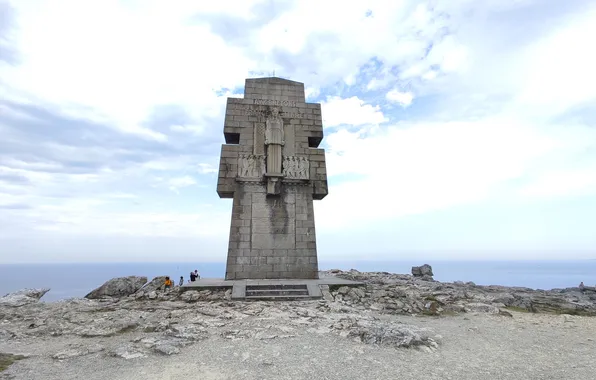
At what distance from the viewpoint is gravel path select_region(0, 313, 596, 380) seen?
20.7 feet

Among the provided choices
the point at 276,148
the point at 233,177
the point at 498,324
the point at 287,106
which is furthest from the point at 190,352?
the point at 287,106

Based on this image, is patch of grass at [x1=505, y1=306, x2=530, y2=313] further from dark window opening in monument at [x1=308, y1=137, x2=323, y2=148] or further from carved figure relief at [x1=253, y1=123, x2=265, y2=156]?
carved figure relief at [x1=253, y1=123, x2=265, y2=156]

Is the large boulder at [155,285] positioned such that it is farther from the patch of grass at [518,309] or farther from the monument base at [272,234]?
the patch of grass at [518,309]

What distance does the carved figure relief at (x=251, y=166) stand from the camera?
684 inches

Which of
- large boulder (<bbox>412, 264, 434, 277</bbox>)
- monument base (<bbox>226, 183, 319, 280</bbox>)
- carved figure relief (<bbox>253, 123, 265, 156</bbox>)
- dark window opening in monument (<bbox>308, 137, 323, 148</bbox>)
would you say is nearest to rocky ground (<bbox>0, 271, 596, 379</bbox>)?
monument base (<bbox>226, 183, 319, 280</bbox>)

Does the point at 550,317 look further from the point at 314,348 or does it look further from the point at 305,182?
the point at 305,182

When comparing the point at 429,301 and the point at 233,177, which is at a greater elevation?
the point at 233,177

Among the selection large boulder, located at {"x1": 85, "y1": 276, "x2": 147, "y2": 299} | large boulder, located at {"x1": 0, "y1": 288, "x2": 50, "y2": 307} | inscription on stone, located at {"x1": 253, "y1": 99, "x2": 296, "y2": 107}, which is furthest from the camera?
inscription on stone, located at {"x1": 253, "y1": 99, "x2": 296, "y2": 107}

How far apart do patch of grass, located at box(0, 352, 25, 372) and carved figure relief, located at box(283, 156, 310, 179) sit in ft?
41.2

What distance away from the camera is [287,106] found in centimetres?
1903

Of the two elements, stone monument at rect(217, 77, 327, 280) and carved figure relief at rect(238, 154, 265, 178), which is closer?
stone monument at rect(217, 77, 327, 280)

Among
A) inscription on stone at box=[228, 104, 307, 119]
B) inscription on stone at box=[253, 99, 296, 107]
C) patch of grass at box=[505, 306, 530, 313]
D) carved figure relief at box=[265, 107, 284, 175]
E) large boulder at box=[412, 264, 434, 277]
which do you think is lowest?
patch of grass at box=[505, 306, 530, 313]

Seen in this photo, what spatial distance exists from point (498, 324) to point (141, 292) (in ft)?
43.4

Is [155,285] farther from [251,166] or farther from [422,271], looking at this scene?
[422,271]
